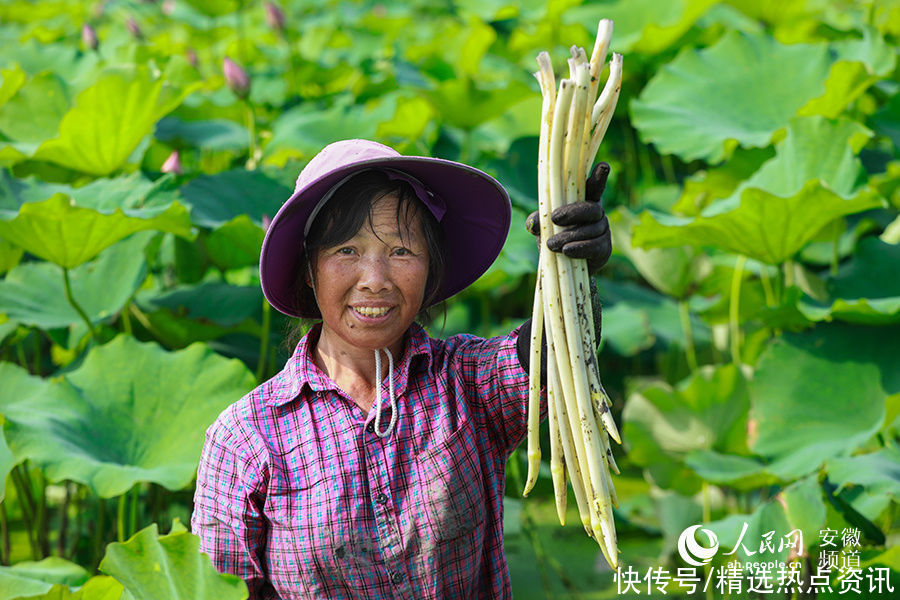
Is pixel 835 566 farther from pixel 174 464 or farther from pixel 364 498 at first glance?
pixel 174 464

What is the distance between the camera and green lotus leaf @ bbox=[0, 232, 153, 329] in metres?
2.26

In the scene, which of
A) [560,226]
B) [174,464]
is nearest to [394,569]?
[560,226]

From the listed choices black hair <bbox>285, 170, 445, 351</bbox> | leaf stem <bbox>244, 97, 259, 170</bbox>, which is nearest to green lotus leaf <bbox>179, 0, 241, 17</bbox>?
leaf stem <bbox>244, 97, 259, 170</bbox>

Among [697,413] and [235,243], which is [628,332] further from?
[235,243]

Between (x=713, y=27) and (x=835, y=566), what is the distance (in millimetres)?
2136

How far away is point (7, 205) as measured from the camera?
2.26 m

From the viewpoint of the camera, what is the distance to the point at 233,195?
2.45m

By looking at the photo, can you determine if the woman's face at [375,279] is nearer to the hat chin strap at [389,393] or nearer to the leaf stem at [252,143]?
the hat chin strap at [389,393]

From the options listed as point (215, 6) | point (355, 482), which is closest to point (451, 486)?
point (355, 482)

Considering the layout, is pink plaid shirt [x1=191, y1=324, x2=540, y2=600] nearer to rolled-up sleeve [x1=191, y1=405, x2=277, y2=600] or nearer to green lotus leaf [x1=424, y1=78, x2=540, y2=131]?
rolled-up sleeve [x1=191, y1=405, x2=277, y2=600]

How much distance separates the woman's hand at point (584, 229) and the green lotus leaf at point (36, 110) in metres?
2.04

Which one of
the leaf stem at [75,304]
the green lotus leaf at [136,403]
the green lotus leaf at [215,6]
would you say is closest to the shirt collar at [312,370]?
the green lotus leaf at [136,403]

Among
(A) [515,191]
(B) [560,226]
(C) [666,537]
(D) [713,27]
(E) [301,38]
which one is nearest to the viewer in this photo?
(B) [560,226]

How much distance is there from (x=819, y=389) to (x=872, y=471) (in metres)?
0.47
